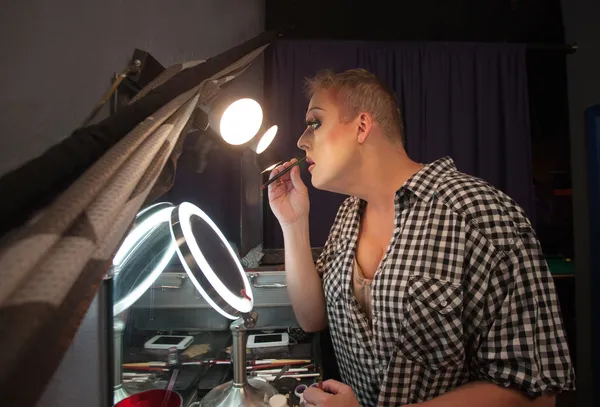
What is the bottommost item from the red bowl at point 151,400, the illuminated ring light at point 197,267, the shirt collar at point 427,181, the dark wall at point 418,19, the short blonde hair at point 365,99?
the red bowl at point 151,400

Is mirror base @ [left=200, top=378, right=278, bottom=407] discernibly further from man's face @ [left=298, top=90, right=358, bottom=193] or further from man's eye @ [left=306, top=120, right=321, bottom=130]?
man's eye @ [left=306, top=120, right=321, bottom=130]

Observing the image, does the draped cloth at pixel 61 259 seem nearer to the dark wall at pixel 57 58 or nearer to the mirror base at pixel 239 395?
the dark wall at pixel 57 58

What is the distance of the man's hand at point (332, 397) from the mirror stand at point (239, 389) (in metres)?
0.15

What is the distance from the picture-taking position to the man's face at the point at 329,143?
Result: 1050 mm

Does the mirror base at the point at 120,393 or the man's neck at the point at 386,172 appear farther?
the man's neck at the point at 386,172

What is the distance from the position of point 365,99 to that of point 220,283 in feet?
2.55

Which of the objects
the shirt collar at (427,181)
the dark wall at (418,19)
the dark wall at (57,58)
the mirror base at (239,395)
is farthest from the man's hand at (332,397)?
the dark wall at (418,19)

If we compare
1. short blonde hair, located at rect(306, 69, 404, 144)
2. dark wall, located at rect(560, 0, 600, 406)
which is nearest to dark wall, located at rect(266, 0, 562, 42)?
dark wall, located at rect(560, 0, 600, 406)

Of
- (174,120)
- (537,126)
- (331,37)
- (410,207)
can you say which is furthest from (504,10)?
(174,120)

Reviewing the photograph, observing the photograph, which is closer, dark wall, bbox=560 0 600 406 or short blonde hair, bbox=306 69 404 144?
short blonde hair, bbox=306 69 404 144

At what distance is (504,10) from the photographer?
6.66ft

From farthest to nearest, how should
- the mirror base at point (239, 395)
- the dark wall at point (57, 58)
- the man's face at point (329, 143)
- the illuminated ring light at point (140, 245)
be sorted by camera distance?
the man's face at point (329, 143)
the mirror base at point (239, 395)
the illuminated ring light at point (140, 245)
the dark wall at point (57, 58)

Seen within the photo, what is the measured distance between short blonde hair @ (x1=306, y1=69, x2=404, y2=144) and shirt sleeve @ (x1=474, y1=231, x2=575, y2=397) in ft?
1.79

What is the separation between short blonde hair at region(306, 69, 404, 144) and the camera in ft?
3.53
